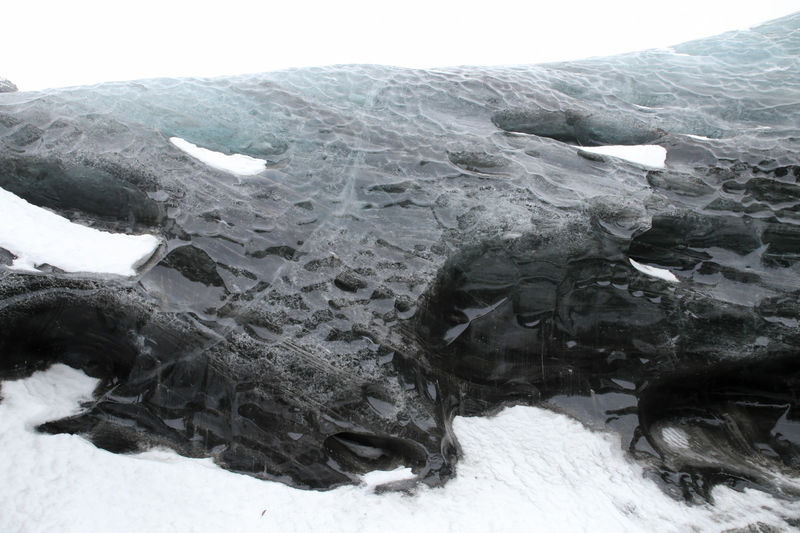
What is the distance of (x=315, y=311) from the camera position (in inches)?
106

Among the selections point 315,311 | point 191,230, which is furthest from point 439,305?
point 191,230

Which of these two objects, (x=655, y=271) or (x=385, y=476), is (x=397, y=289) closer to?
(x=385, y=476)

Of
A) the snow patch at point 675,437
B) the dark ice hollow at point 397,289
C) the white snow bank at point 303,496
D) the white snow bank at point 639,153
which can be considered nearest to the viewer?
the white snow bank at point 303,496

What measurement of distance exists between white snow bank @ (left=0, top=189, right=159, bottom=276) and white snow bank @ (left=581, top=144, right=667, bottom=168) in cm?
312

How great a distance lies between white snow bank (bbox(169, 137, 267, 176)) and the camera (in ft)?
10.6

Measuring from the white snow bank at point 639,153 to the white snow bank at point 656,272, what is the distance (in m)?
0.82

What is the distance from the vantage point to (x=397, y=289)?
2801 mm

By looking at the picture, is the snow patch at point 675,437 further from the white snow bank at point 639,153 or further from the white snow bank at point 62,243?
the white snow bank at point 62,243

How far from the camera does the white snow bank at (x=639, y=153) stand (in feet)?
11.1

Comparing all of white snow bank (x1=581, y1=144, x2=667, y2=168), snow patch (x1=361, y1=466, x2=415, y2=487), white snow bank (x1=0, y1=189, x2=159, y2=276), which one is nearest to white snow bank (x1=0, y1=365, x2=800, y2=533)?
snow patch (x1=361, y1=466, x2=415, y2=487)

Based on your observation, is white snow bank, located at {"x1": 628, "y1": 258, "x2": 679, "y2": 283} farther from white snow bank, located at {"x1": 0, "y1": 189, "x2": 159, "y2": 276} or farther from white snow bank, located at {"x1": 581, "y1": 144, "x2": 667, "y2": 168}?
white snow bank, located at {"x1": 0, "y1": 189, "x2": 159, "y2": 276}

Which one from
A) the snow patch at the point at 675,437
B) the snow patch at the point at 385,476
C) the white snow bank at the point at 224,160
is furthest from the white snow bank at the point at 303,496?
the white snow bank at the point at 224,160

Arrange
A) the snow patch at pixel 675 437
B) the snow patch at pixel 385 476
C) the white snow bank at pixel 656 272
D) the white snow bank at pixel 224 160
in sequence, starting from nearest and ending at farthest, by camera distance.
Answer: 1. the snow patch at pixel 385 476
2. the snow patch at pixel 675 437
3. the white snow bank at pixel 656 272
4. the white snow bank at pixel 224 160

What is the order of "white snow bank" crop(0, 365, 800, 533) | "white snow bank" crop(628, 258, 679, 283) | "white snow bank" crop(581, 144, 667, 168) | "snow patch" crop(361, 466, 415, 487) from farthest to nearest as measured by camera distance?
1. "white snow bank" crop(581, 144, 667, 168)
2. "white snow bank" crop(628, 258, 679, 283)
3. "snow patch" crop(361, 466, 415, 487)
4. "white snow bank" crop(0, 365, 800, 533)
